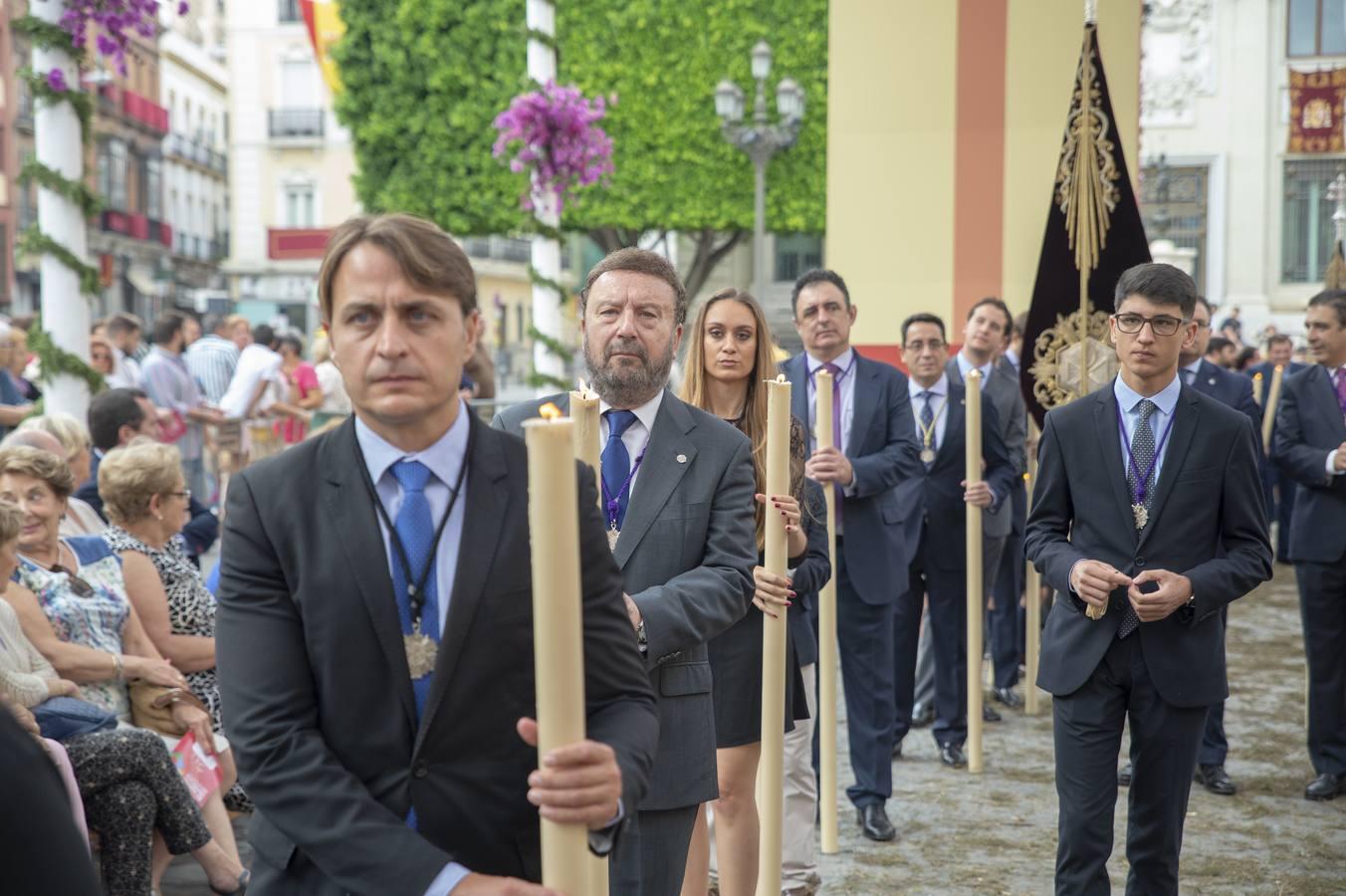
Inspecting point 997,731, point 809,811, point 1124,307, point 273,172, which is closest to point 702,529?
point 1124,307

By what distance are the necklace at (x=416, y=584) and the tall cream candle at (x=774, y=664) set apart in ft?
5.58

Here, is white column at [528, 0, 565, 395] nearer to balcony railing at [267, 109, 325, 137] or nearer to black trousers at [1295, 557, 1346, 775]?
black trousers at [1295, 557, 1346, 775]

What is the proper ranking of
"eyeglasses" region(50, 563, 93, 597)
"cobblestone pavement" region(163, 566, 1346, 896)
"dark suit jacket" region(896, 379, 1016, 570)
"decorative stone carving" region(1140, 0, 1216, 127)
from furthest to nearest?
"decorative stone carving" region(1140, 0, 1216, 127)
"dark suit jacket" region(896, 379, 1016, 570)
"cobblestone pavement" region(163, 566, 1346, 896)
"eyeglasses" region(50, 563, 93, 597)

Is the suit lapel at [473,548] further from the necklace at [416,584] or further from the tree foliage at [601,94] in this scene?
the tree foliage at [601,94]

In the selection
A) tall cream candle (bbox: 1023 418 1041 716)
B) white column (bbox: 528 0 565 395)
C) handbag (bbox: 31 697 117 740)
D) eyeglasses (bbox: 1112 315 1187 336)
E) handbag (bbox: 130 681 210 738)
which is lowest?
tall cream candle (bbox: 1023 418 1041 716)

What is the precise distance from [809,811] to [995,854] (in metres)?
1.10

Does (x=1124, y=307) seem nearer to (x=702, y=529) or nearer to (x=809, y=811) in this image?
(x=702, y=529)

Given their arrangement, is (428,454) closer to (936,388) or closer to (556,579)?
(556,579)

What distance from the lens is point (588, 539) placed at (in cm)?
233

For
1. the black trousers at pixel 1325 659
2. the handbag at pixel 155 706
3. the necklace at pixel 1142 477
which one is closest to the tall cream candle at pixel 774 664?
the necklace at pixel 1142 477

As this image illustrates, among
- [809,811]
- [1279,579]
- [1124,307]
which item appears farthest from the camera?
[1279,579]

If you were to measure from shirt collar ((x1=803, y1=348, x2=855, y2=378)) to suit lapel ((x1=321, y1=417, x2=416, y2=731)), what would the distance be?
430cm

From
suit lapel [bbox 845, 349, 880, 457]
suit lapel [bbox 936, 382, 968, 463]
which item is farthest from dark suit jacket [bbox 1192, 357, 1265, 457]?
suit lapel [bbox 845, 349, 880, 457]

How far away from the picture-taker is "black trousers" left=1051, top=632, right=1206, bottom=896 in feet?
14.6
